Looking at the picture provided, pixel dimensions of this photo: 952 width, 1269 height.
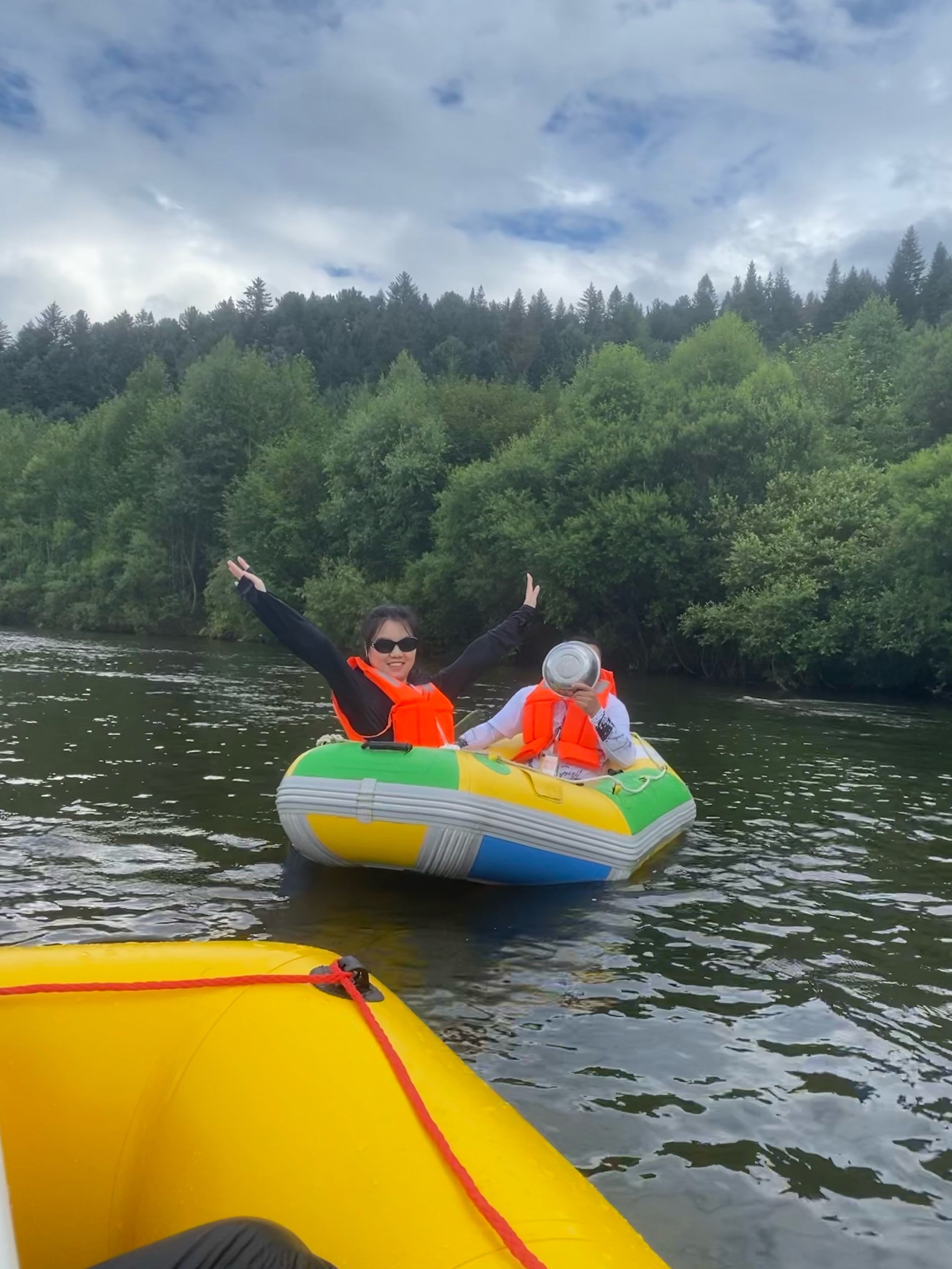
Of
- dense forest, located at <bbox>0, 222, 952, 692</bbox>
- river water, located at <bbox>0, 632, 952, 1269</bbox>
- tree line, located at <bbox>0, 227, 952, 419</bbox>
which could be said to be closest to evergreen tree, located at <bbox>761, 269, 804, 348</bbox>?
tree line, located at <bbox>0, 227, 952, 419</bbox>

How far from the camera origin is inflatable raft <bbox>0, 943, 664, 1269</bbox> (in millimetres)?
1822

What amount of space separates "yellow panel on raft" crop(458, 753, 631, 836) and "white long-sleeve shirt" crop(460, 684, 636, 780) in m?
0.73

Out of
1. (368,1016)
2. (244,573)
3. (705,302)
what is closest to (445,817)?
(244,573)

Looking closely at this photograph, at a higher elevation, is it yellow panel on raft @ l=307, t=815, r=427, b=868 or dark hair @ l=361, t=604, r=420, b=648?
dark hair @ l=361, t=604, r=420, b=648

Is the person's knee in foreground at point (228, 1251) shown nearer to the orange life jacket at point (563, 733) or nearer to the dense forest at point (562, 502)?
the orange life jacket at point (563, 733)

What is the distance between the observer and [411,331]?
83562mm

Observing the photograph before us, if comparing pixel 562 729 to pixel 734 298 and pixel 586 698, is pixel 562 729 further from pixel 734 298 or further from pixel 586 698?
pixel 734 298

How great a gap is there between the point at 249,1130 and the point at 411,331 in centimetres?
8530

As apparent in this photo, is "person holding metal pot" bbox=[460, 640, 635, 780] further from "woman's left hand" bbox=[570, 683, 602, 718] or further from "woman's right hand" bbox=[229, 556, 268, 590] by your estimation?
"woman's right hand" bbox=[229, 556, 268, 590]

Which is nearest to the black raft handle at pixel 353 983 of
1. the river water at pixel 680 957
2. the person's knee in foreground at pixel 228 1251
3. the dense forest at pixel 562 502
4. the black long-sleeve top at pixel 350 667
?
the person's knee in foreground at pixel 228 1251

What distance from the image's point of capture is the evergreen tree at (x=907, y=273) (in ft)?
244

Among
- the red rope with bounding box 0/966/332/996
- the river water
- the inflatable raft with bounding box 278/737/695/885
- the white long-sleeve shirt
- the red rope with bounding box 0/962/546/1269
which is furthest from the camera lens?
the white long-sleeve shirt

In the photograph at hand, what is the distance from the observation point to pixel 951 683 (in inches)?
797

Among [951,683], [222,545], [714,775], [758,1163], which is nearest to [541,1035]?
[758,1163]
